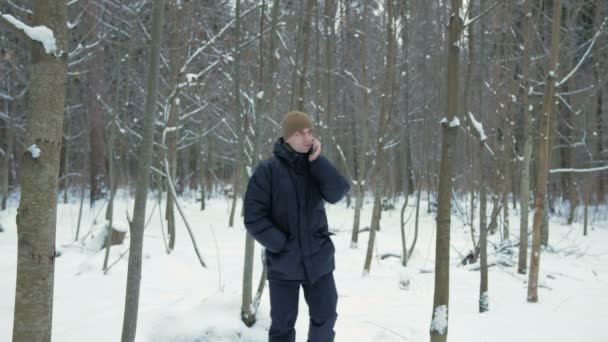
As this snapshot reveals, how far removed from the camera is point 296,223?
294cm

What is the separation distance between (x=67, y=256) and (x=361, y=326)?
5375 millimetres

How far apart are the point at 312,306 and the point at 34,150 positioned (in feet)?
5.92

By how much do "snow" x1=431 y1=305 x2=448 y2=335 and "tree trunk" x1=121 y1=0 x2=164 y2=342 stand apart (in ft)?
6.22

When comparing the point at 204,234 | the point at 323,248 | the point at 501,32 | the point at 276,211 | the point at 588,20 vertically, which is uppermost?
the point at 588,20

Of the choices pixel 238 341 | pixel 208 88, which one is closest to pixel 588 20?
pixel 208 88

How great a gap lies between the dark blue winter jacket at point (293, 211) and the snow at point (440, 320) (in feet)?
2.39

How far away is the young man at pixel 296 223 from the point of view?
2.90 meters

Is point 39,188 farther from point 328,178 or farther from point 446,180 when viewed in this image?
point 446,180

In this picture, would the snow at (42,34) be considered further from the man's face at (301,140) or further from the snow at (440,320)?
the snow at (440,320)

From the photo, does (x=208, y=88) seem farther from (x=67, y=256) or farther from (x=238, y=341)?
(x=238, y=341)

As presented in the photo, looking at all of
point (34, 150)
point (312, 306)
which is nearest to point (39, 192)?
point (34, 150)

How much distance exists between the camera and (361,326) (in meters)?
4.38

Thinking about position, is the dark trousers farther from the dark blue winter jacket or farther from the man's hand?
the man's hand

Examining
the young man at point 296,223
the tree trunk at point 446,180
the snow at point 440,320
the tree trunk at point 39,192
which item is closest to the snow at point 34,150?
the tree trunk at point 39,192
